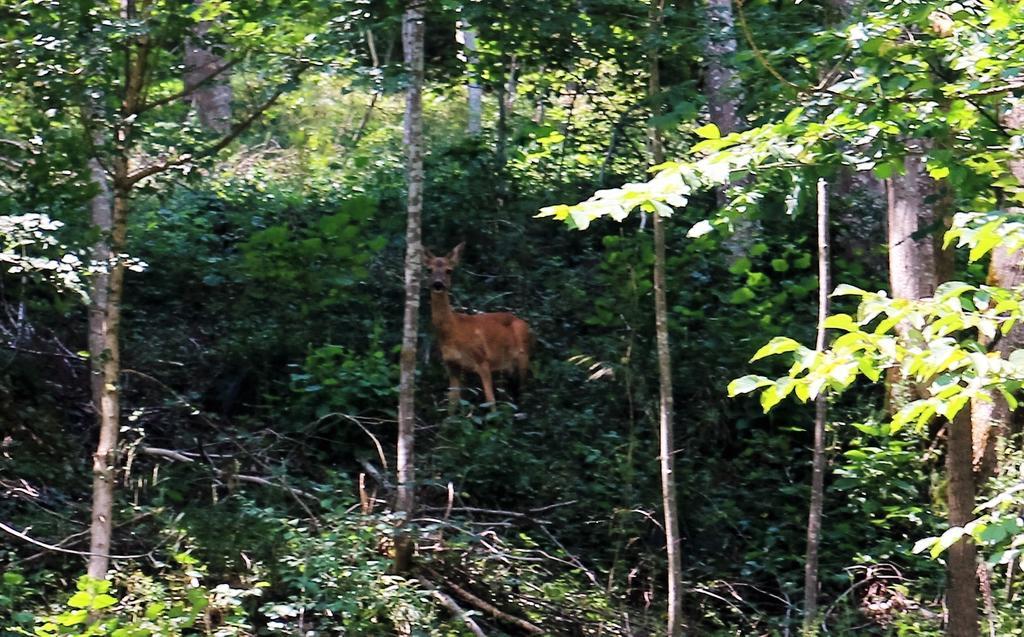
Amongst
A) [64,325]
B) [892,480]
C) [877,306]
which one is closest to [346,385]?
[64,325]

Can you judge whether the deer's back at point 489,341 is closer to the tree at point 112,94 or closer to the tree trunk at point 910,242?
the tree trunk at point 910,242

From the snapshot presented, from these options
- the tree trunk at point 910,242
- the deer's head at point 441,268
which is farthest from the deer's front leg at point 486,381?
the tree trunk at point 910,242

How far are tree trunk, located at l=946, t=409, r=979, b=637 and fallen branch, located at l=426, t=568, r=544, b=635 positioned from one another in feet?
7.97

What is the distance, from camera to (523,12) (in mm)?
7258

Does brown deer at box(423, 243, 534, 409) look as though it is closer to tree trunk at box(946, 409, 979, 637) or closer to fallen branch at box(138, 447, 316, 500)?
fallen branch at box(138, 447, 316, 500)

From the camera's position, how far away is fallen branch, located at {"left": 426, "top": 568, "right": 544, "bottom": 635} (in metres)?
7.59

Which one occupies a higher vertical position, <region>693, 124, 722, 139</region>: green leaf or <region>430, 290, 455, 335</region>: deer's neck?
<region>693, 124, 722, 139</region>: green leaf

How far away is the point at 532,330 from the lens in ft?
39.5

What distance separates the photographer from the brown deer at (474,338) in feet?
35.8

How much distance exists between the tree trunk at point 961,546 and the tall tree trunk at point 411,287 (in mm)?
3072

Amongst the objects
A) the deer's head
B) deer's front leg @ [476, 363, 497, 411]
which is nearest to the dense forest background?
deer's front leg @ [476, 363, 497, 411]

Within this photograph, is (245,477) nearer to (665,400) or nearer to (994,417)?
(665,400)

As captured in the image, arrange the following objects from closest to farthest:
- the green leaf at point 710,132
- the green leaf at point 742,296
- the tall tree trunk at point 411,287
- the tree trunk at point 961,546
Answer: the green leaf at point 710,132 → the tree trunk at point 961,546 → the tall tree trunk at point 411,287 → the green leaf at point 742,296

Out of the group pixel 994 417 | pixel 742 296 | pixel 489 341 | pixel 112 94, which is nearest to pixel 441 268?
pixel 489 341
